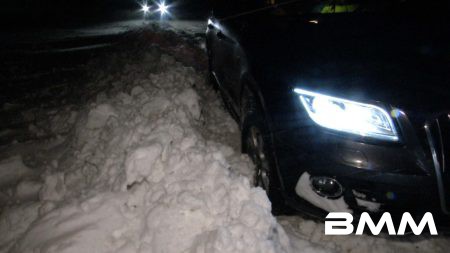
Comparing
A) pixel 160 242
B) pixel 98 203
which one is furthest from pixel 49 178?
pixel 160 242

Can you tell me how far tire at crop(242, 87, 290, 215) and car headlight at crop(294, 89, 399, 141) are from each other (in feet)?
1.33

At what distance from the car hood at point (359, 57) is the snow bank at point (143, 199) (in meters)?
0.80

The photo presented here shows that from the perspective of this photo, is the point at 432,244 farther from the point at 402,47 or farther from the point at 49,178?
the point at 49,178

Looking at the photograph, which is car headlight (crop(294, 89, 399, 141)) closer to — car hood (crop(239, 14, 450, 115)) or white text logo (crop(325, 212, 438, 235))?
car hood (crop(239, 14, 450, 115))

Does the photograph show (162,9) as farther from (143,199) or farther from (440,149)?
(440,149)

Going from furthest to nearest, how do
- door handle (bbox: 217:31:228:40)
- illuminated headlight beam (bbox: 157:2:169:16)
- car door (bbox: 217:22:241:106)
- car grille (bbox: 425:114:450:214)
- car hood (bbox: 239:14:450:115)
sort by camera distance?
illuminated headlight beam (bbox: 157:2:169:16), door handle (bbox: 217:31:228:40), car door (bbox: 217:22:241:106), car hood (bbox: 239:14:450:115), car grille (bbox: 425:114:450:214)

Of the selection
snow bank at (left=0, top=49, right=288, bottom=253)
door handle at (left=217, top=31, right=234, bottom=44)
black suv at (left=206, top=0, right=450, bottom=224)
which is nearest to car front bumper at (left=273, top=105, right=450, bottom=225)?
black suv at (left=206, top=0, right=450, bottom=224)

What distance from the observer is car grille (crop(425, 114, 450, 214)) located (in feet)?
6.39

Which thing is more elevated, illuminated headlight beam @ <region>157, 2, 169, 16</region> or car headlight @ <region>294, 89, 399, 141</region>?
car headlight @ <region>294, 89, 399, 141</region>

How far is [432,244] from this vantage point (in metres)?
2.47

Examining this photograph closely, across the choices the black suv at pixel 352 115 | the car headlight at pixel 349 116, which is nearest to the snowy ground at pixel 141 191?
the black suv at pixel 352 115

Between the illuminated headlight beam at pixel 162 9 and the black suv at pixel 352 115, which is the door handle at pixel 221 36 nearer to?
the black suv at pixel 352 115

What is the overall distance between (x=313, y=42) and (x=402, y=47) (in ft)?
2.04

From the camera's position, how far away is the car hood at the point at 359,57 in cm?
208
